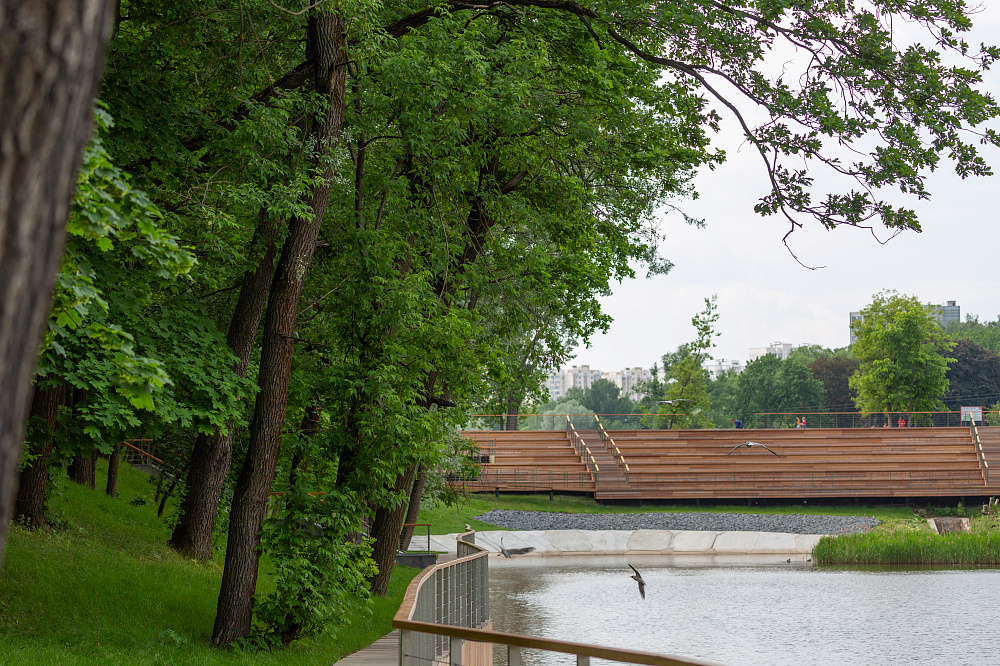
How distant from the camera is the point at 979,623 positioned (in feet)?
56.4

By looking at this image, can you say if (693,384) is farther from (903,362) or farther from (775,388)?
(775,388)

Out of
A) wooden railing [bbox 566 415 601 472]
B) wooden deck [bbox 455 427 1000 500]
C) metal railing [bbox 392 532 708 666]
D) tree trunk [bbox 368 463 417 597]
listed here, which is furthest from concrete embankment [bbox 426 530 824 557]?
metal railing [bbox 392 532 708 666]

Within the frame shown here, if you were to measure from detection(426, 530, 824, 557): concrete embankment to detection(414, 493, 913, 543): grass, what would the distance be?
197cm

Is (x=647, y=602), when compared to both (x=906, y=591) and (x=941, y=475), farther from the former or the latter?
(x=941, y=475)

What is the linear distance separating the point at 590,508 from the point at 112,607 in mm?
28605

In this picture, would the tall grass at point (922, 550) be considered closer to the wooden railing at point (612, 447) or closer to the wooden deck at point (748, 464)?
the wooden deck at point (748, 464)

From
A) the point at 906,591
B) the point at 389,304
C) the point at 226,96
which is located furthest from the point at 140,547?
the point at 906,591

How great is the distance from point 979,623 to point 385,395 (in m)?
13.1

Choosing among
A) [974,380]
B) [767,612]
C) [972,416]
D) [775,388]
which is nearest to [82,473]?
[767,612]

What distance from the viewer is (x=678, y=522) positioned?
114ft

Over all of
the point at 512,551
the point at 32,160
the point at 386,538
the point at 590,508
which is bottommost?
the point at 512,551

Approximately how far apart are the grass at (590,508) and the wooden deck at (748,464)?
1.72ft

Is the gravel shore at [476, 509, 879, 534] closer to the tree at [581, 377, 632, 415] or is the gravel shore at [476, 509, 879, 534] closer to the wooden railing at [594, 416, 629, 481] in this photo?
the wooden railing at [594, 416, 629, 481]

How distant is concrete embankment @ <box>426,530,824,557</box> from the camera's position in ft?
103
